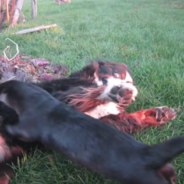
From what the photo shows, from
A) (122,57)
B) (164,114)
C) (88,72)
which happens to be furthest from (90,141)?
(122,57)

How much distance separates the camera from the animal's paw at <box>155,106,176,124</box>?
2.81m

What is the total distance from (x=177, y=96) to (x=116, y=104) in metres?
0.75

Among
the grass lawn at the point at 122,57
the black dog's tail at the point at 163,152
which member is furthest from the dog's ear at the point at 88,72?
the black dog's tail at the point at 163,152

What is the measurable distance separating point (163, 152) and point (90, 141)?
431 mm

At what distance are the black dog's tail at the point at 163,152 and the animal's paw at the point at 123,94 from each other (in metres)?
1.28

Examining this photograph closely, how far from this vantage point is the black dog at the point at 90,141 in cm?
164

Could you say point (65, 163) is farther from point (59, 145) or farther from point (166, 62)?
point (166, 62)

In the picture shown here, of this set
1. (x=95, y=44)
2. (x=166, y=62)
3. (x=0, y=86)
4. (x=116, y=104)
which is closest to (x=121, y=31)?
(x=95, y=44)

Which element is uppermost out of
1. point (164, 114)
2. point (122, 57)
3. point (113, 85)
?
point (113, 85)

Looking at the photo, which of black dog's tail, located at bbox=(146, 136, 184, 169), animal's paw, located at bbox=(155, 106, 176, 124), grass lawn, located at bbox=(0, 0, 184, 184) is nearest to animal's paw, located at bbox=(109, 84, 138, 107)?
grass lawn, located at bbox=(0, 0, 184, 184)

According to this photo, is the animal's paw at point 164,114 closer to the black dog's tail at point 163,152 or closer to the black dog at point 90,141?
the black dog at point 90,141

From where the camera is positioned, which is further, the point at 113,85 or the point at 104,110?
the point at 113,85

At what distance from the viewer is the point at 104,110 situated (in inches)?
110

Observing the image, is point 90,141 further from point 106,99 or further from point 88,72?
point 88,72
